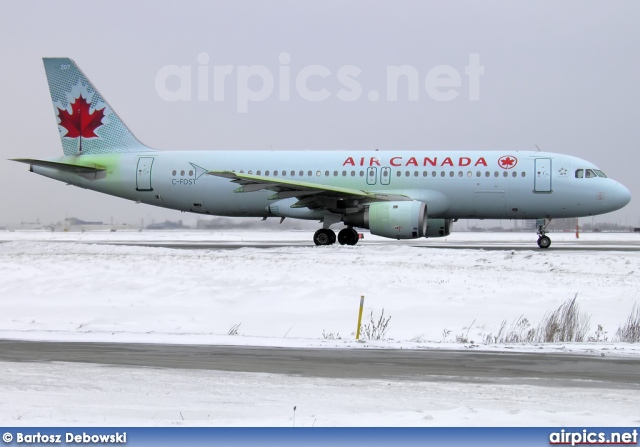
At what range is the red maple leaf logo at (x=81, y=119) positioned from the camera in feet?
122

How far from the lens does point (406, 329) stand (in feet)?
50.3

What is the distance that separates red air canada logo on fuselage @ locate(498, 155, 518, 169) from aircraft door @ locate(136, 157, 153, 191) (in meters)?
14.1

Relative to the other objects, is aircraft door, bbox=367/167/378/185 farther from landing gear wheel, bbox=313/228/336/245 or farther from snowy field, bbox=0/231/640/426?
snowy field, bbox=0/231/640/426

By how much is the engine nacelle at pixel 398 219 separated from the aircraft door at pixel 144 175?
10089 millimetres

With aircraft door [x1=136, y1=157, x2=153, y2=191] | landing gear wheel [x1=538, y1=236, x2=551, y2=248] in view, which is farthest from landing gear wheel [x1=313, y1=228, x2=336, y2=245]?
landing gear wheel [x1=538, y1=236, x2=551, y2=248]

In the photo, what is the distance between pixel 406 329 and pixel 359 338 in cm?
165

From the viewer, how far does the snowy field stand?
26.1ft

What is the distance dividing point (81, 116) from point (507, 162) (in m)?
18.1

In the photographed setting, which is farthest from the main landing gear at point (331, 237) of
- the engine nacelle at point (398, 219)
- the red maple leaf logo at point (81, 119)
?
the red maple leaf logo at point (81, 119)


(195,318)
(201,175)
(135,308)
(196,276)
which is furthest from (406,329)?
(201,175)

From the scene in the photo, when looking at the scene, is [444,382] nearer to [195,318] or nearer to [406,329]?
[406,329]

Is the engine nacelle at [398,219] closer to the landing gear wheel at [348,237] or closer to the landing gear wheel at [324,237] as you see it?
the landing gear wheel at [324,237]

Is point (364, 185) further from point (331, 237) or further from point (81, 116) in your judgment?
point (81, 116)

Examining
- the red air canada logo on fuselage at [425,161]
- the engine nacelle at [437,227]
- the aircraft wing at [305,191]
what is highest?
the red air canada logo on fuselage at [425,161]
